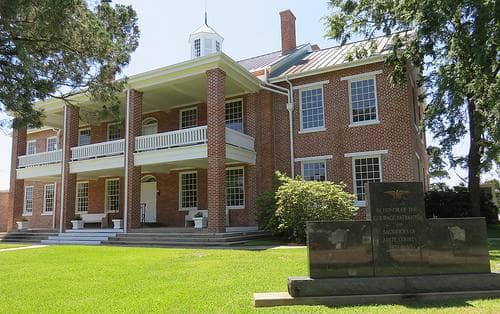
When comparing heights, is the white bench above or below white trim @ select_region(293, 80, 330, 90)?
below

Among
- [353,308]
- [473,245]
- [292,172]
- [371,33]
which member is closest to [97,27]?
[353,308]

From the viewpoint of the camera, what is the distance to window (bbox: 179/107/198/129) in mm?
22219

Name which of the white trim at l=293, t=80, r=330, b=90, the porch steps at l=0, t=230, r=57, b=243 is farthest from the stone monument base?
the porch steps at l=0, t=230, r=57, b=243

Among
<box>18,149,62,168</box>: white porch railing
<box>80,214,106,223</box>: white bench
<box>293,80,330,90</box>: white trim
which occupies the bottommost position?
<box>80,214,106,223</box>: white bench

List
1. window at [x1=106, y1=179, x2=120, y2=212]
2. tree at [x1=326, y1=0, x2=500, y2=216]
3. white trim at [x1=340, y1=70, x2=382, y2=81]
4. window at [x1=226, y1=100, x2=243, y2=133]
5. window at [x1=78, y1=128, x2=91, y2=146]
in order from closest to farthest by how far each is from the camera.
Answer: tree at [x1=326, y1=0, x2=500, y2=216] → white trim at [x1=340, y1=70, x2=382, y2=81] → window at [x1=226, y1=100, x2=243, y2=133] → window at [x1=106, y1=179, x2=120, y2=212] → window at [x1=78, y1=128, x2=91, y2=146]

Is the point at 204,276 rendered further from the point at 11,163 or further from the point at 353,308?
the point at 11,163

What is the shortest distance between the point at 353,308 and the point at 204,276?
3.58 meters

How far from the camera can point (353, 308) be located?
227 inches

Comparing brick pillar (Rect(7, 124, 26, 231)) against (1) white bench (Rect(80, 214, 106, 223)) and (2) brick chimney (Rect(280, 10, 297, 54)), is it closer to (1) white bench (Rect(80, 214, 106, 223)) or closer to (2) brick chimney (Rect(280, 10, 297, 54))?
(1) white bench (Rect(80, 214, 106, 223))

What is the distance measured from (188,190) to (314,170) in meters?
7.01

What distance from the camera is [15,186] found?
2388 cm

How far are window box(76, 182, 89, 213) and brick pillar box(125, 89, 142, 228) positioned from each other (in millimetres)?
8690

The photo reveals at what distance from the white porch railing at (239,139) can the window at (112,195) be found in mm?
9702

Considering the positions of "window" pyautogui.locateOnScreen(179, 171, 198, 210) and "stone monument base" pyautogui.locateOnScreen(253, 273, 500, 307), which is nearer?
"stone monument base" pyautogui.locateOnScreen(253, 273, 500, 307)
